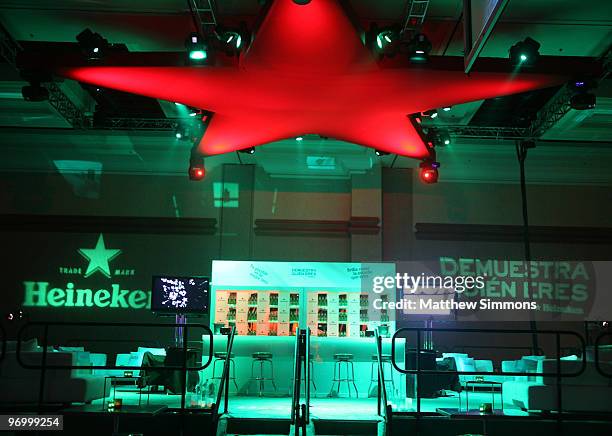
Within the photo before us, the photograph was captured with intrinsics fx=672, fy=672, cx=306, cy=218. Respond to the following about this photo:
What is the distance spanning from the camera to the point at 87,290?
1430cm

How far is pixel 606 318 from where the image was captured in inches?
587

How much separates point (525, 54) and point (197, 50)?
3882 mm

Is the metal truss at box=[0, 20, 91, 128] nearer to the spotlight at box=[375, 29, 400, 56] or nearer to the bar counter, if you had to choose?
the bar counter

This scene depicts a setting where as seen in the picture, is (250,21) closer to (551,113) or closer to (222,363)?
(222,363)

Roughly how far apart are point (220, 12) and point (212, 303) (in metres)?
5.88

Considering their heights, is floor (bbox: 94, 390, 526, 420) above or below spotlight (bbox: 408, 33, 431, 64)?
below

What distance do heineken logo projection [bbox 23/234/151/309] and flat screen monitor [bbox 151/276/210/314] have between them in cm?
485

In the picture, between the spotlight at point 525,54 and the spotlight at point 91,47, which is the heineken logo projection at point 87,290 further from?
the spotlight at point 525,54

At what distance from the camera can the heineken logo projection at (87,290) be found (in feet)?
46.7

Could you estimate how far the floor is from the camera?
7988mm

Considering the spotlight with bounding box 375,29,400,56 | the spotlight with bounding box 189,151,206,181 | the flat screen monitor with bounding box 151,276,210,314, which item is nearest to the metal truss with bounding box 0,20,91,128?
the spotlight with bounding box 189,151,206,181

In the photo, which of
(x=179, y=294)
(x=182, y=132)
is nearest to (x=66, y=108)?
(x=182, y=132)

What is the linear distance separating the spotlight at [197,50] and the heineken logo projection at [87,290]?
7.73 meters

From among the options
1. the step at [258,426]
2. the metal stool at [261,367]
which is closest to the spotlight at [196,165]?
the metal stool at [261,367]
